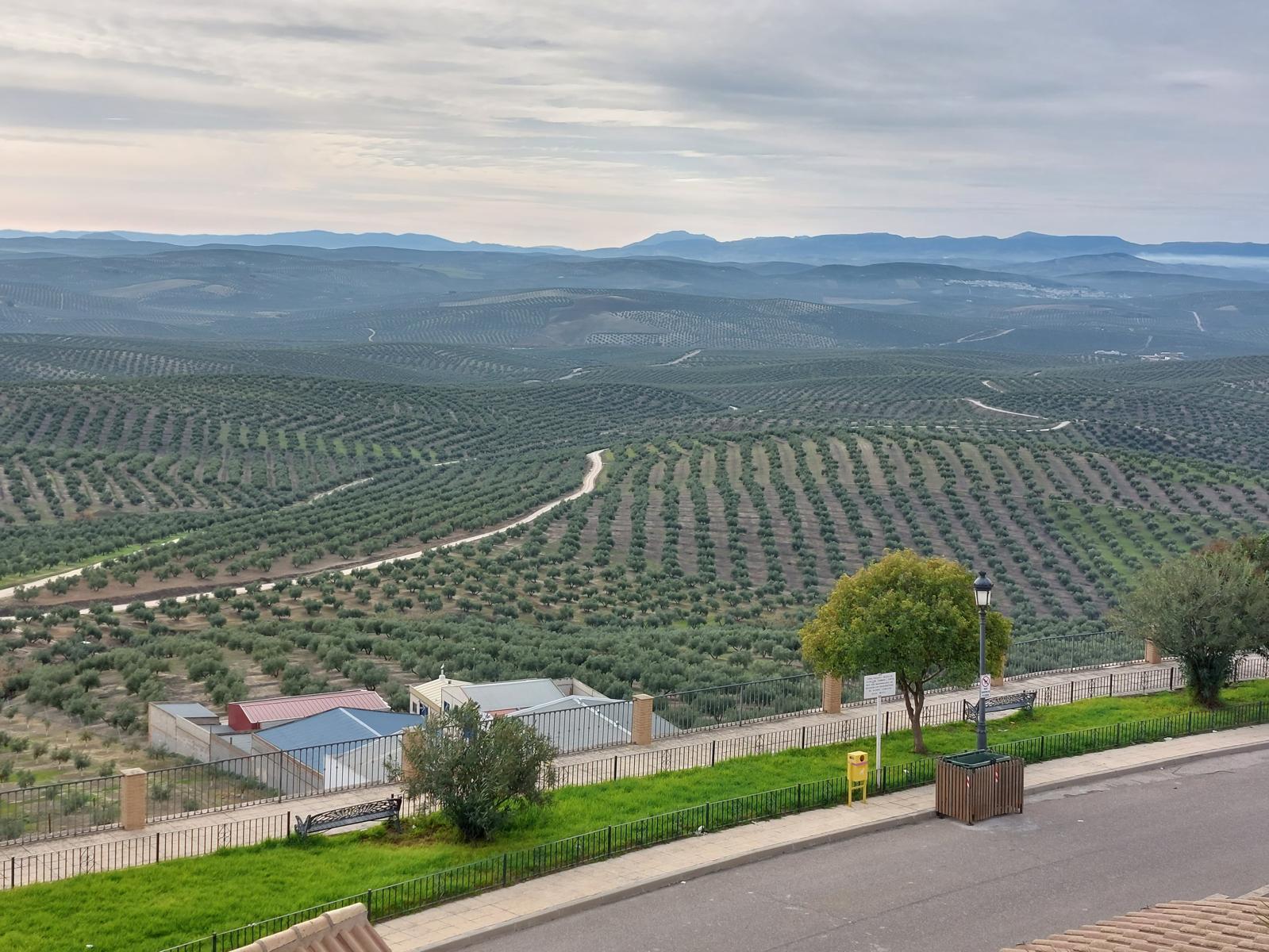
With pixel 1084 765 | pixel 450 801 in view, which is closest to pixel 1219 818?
pixel 1084 765

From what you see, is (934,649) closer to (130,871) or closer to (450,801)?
(450,801)

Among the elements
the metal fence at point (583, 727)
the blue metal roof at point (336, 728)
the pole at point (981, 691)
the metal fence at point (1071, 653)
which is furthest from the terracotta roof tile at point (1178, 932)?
the metal fence at point (1071, 653)

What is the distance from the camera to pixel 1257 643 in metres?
28.0

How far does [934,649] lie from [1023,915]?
23.3 ft

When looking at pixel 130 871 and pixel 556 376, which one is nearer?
pixel 130 871

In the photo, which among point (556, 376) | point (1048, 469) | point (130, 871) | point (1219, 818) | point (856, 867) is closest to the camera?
point (130, 871)

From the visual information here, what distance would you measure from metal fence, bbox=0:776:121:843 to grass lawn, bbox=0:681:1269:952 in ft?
7.48

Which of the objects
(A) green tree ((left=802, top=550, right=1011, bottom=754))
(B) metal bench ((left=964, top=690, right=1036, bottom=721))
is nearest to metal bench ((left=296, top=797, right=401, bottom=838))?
(A) green tree ((left=802, top=550, right=1011, bottom=754))

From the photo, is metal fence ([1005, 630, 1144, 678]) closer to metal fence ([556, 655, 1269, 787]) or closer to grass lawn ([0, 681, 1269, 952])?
metal fence ([556, 655, 1269, 787])

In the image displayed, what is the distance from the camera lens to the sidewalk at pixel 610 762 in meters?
18.2

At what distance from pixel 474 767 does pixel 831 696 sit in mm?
9768

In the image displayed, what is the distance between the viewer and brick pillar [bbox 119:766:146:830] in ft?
61.6

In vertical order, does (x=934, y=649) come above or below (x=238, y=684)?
above

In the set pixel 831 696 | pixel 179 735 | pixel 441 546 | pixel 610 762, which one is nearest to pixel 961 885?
pixel 610 762
